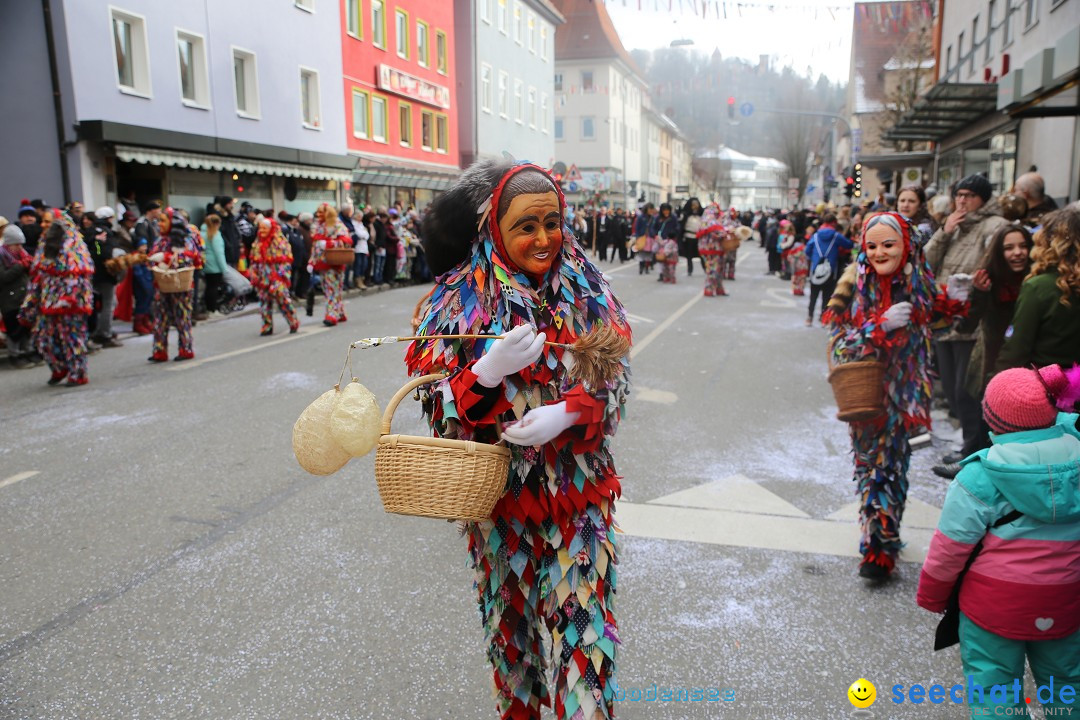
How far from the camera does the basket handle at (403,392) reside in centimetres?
224

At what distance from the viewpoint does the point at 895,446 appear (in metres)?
3.97

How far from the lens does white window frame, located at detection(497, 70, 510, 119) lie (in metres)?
39.3

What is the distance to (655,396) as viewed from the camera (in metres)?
8.07

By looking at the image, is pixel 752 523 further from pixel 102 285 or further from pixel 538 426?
pixel 102 285

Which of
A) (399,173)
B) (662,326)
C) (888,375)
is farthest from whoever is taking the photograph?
(399,173)

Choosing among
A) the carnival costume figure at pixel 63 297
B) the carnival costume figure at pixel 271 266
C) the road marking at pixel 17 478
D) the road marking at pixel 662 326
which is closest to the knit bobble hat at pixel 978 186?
the road marking at pixel 662 326

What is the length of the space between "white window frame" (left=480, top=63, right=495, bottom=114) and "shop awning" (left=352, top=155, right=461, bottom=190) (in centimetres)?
572

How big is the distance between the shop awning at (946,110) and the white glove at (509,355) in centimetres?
1591

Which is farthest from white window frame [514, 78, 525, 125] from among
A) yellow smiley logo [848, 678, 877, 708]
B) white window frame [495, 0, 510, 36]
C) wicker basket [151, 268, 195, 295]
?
yellow smiley logo [848, 678, 877, 708]

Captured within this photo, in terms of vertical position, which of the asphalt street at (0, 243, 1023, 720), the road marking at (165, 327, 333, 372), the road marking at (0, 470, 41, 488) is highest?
the road marking at (165, 327, 333, 372)

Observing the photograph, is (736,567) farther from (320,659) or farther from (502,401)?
(502,401)

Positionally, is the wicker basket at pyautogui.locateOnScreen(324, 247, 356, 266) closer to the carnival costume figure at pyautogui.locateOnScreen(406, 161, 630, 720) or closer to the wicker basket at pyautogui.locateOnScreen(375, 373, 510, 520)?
the carnival costume figure at pyautogui.locateOnScreen(406, 161, 630, 720)

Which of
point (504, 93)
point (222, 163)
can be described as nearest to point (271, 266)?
point (222, 163)

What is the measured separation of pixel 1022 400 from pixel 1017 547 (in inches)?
17.3
